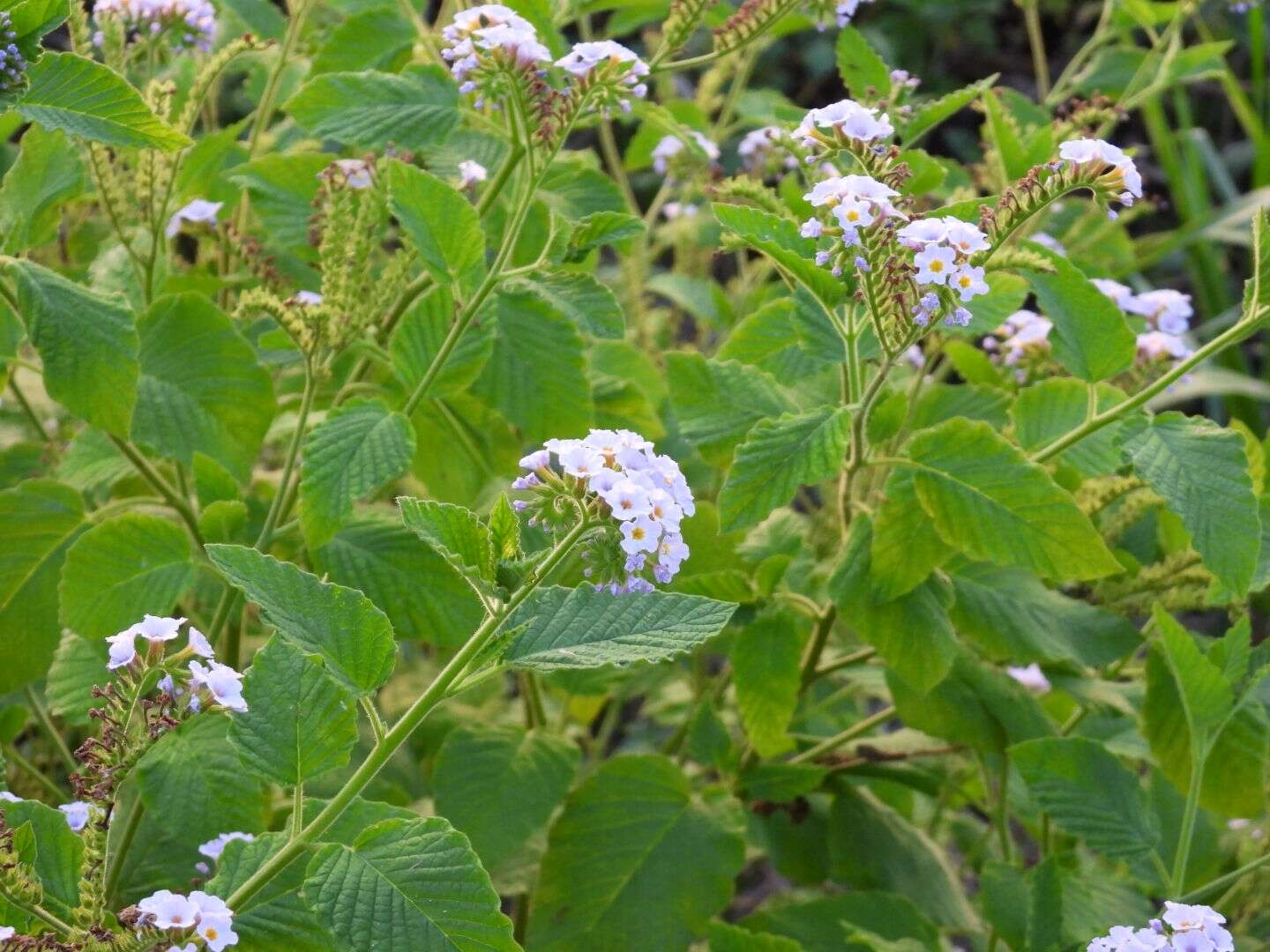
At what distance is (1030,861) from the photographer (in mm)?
2473

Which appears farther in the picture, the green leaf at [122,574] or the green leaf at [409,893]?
the green leaf at [122,574]

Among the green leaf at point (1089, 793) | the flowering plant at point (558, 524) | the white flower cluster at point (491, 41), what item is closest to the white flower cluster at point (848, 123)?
the flowering plant at point (558, 524)

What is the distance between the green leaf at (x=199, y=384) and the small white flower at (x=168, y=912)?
559mm

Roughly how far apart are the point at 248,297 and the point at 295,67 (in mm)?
744

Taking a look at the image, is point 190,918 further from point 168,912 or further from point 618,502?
point 618,502

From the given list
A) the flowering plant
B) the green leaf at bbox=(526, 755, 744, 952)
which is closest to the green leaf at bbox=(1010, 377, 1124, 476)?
the flowering plant

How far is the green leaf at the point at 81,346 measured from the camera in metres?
1.15

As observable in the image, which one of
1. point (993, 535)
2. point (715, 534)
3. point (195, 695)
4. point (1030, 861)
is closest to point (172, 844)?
point (195, 695)

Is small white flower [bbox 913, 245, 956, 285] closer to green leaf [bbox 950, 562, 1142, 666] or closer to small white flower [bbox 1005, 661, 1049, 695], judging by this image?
green leaf [bbox 950, 562, 1142, 666]

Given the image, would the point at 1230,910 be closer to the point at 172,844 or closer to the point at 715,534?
the point at 715,534

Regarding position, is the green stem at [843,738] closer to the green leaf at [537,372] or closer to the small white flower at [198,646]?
the green leaf at [537,372]

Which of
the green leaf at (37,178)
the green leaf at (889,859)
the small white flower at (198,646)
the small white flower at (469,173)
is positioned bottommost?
the green leaf at (889,859)

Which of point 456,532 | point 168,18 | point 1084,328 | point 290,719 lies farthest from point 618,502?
point 168,18

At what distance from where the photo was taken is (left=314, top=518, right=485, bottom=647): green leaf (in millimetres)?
1256
